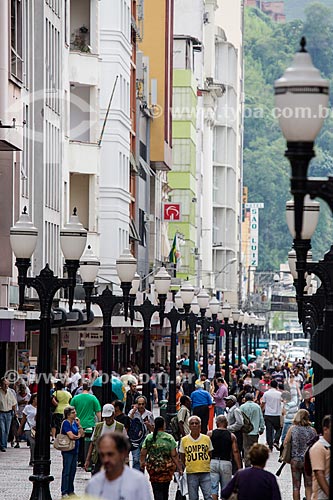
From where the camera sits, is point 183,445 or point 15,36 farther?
point 15,36

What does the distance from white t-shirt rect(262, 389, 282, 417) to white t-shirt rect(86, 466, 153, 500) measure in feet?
75.8

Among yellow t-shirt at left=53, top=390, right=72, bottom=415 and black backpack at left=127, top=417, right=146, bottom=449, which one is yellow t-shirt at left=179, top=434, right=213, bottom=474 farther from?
yellow t-shirt at left=53, top=390, right=72, bottom=415

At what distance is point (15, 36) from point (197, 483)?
17.8 m

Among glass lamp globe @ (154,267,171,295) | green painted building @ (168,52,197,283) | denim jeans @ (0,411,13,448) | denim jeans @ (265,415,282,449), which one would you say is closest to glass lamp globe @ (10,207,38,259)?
glass lamp globe @ (154,267,171,295)

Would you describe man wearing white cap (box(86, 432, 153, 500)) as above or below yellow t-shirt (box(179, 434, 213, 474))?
above

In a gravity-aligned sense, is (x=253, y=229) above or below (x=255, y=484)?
above

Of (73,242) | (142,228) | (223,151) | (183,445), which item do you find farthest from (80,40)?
(223,151)

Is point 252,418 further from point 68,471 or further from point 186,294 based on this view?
point 186,294

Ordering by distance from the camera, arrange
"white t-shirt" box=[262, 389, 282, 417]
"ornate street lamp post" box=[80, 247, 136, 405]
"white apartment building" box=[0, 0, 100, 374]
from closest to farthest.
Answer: "ornate street lamp post" box=[80, 247, 136, 405] < "white t-shirt" box=[262, 389, 282, 417] < "white apartment building" box=[0, 0, 100, 374]

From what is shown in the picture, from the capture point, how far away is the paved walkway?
24688 millimetres

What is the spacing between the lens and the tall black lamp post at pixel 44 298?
20891 mm

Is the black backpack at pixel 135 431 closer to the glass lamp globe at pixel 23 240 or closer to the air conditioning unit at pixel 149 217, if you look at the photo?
the glass lamp globe at pixel 23 240

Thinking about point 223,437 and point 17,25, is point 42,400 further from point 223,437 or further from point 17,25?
point 17,25

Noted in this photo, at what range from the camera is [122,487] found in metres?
11.7
